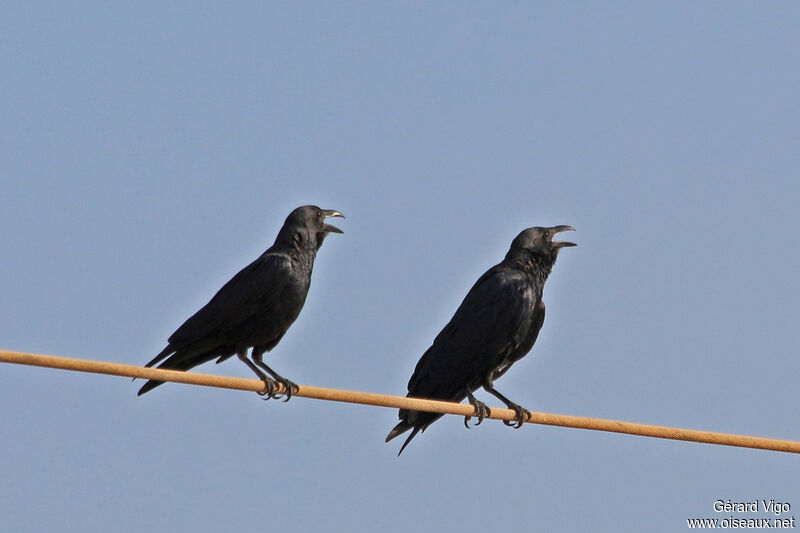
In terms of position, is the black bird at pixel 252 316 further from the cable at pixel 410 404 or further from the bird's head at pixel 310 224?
the cable at pixel 410 404

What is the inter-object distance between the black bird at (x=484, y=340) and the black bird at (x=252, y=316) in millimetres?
1057

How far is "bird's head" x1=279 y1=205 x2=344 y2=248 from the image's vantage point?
33.6 ft

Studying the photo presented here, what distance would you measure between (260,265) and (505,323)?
184cm

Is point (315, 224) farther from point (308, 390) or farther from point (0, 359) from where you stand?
point (0, 359)

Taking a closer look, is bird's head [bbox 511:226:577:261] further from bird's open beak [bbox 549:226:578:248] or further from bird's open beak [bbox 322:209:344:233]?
bird's open beak [bbox 322:209:344:233]

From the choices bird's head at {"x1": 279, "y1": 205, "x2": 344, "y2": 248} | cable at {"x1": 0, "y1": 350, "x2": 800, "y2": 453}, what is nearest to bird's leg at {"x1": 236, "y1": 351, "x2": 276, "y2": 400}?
bird's head at {"x1": 279, "y1": 205, "x2": 344, "y2": 248}

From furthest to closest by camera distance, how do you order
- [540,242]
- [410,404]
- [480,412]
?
[540,242] → [480,412] → [410,404]

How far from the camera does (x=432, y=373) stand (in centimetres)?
1007

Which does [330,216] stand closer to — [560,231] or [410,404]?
[560,231]

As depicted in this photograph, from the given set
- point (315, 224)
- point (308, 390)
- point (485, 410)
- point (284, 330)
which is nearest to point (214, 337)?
point (284, 330)

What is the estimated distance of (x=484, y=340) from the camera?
998cm

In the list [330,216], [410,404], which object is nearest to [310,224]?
[330,216]

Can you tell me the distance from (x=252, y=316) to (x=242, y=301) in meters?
0.14

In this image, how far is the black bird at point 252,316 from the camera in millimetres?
9797
